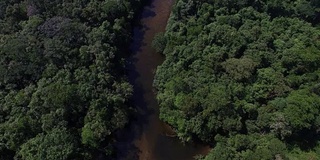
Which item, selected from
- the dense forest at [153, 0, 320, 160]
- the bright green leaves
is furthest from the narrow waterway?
the bright green leaves

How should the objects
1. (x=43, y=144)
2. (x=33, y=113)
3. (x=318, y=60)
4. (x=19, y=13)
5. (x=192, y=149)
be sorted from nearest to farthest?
(x=43, y=144) < (x=33, y=113) < (x=192, y=149) < (x=318, y=60) < (x=19, y=13)

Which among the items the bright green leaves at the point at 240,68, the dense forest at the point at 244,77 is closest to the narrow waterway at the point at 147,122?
the dense forest at the point at 244,77

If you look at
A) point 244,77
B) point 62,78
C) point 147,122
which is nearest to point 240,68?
point 244,77

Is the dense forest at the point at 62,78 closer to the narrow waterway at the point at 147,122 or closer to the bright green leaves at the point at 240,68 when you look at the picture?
the narrow waterway at the point at 147,122

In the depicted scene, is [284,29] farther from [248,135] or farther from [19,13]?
[19,13]

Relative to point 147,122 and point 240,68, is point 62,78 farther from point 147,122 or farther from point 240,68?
point 240,68

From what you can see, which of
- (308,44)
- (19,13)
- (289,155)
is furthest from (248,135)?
(19,13)

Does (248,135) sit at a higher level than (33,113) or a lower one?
lower
